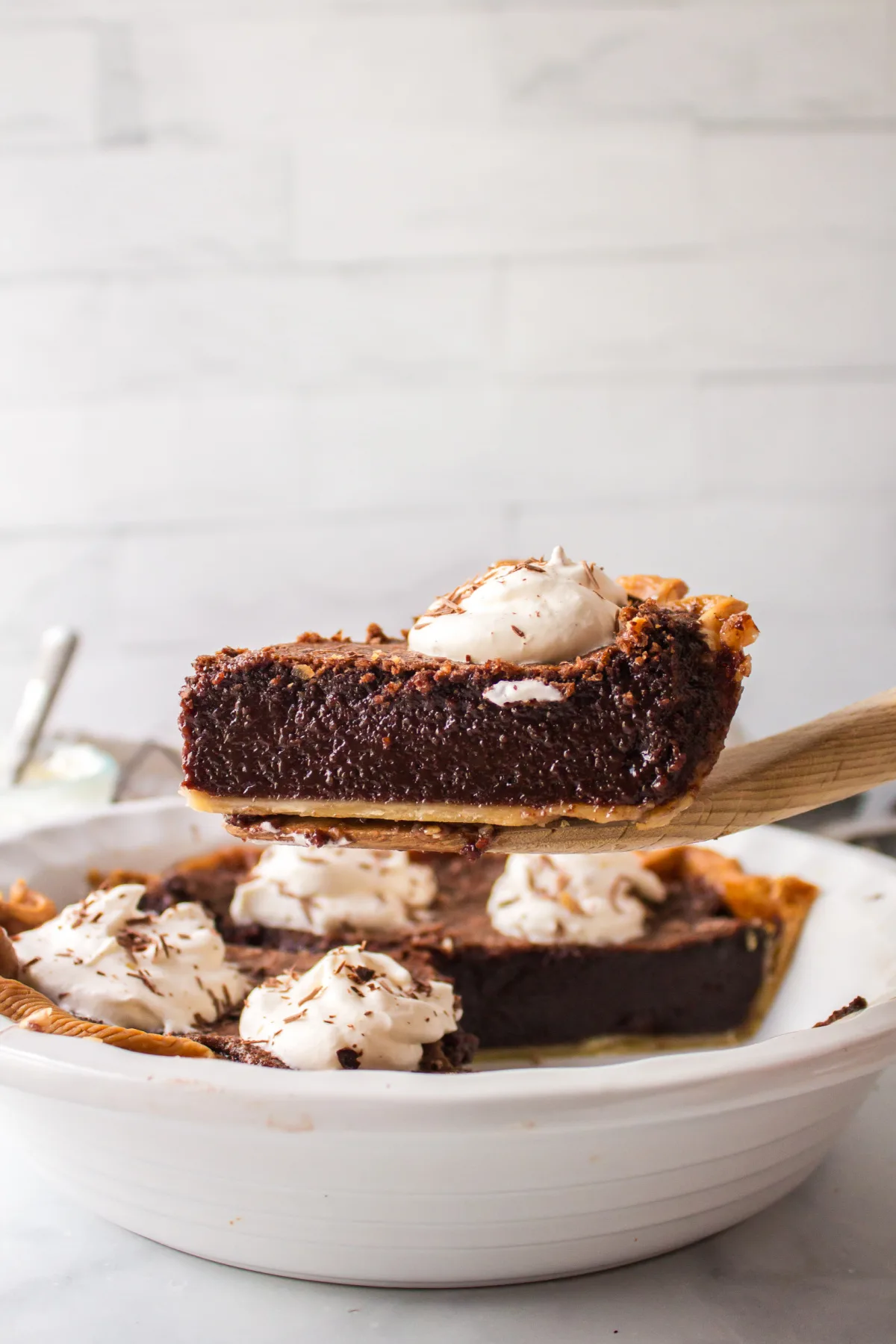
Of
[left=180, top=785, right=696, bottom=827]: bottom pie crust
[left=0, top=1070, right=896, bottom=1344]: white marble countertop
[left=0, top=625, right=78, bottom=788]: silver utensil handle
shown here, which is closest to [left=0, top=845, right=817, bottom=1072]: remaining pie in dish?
[left=180, top=785, right=696, bottom=827]: bottom pie crust

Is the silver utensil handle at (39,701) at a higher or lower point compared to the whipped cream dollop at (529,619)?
lower

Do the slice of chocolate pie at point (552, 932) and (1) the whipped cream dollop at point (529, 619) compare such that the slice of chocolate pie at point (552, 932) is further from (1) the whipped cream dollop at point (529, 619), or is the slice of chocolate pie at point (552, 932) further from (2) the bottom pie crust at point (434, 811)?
(1) the whipped cream dollop at point (529, 619)

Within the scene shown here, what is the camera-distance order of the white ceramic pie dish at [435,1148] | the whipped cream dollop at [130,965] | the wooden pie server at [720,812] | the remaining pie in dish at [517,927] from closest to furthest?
1. the white ceramic pie dish at [435,1148]
2. the wooden pie server at [720,812]
3. the whipped cream dollop at [130,965]
4. the remaining pie in dish at [517,927]

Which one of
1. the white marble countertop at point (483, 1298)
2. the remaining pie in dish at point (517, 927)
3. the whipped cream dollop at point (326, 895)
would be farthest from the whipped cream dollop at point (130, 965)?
the white marble countertop at point (483, 1298)

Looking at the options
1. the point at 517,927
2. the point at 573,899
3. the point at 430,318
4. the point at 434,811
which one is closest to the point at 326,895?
the point at 517,927

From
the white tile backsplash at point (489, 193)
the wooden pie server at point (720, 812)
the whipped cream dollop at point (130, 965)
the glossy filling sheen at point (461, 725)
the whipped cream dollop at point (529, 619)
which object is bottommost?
the whipped cream dollop at point (130, 965)

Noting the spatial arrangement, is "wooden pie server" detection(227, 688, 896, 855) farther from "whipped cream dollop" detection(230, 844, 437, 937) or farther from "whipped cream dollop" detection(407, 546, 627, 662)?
"whipped cream dollop" detection(230, 844, 437, 937)
